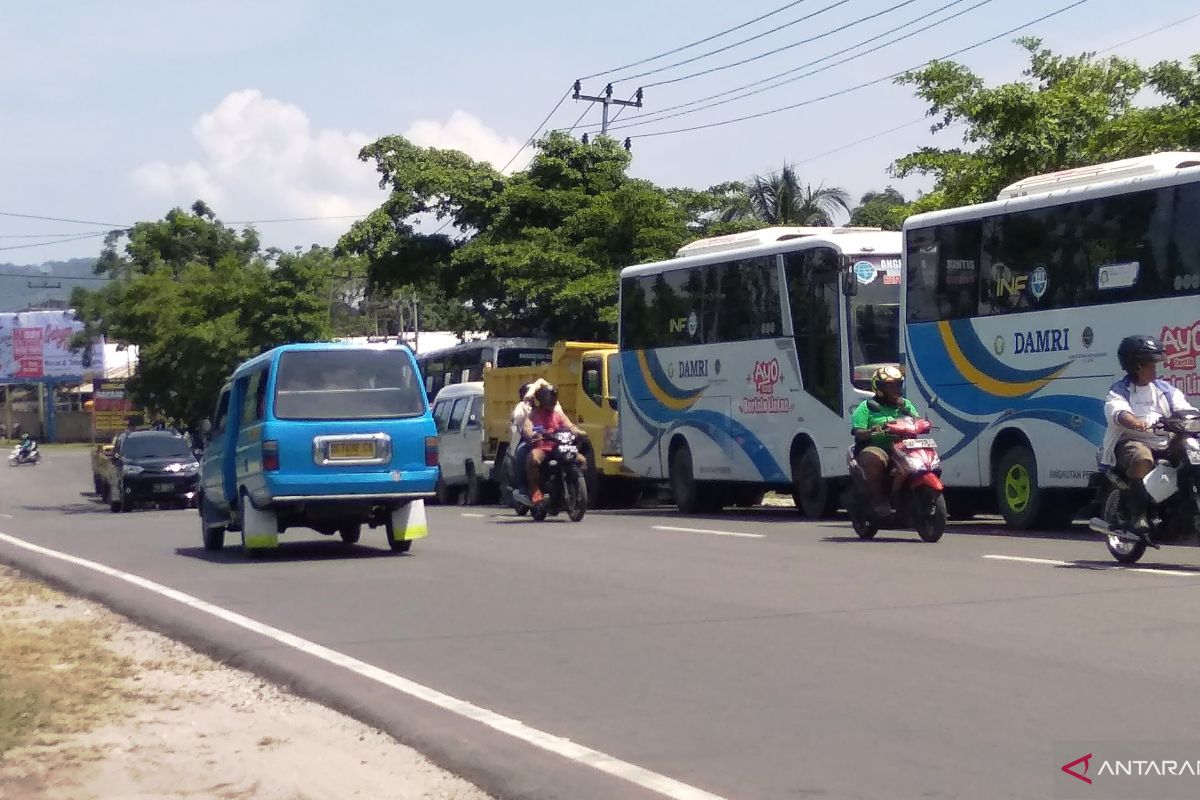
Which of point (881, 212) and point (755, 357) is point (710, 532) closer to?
point (755, 357)

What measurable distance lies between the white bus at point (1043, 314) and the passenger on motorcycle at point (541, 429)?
439 centimetres

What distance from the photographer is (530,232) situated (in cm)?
3900

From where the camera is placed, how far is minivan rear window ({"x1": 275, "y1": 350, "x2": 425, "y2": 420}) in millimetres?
15453

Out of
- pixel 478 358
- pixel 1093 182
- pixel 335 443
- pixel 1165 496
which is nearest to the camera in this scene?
pixel 1165 496

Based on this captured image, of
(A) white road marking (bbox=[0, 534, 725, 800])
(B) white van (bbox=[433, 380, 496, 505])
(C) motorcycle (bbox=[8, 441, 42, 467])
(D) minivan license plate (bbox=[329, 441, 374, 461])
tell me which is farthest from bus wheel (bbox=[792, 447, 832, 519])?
(C) motorcycle (bbox=[8, 441, 42, 467])

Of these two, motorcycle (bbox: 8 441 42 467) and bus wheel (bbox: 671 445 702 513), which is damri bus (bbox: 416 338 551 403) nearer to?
bus wheel (bbox: 671 445 702 513)

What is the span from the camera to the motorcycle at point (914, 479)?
1531cm

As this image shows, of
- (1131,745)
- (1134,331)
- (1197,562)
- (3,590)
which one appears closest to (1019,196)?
(1134,331)

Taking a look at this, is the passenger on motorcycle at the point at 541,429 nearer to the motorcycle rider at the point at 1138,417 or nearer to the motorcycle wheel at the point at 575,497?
the motorcycle wheel at the point at 575,497

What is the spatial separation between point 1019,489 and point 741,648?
9503 millimetres

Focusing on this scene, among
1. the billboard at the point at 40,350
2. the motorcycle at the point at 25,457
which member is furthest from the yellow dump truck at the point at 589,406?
the billboard at the point at 40,350

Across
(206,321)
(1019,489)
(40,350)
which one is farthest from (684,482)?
(40,350)

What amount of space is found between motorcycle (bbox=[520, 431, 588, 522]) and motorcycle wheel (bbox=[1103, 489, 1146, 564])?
883cm

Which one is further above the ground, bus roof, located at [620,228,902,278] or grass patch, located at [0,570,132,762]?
bus roof, located at [620,228,902,278]
